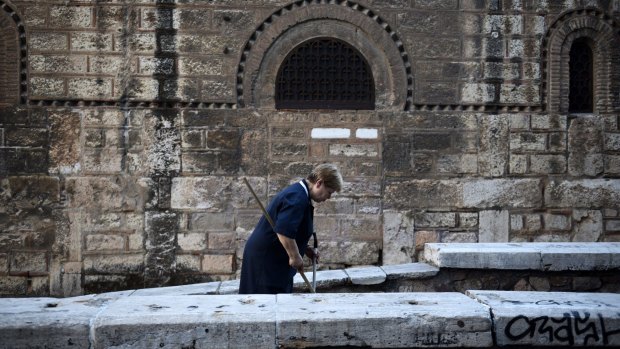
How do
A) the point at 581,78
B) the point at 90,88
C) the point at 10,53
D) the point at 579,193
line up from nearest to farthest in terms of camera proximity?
the point at 10,53 < the point at 90,88 < the point at 579,193 < the point at 581,78

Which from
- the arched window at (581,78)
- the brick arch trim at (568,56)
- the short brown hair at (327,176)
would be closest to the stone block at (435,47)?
the brick arch trim at (568,56)

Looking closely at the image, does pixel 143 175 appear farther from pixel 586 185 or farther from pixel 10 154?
pixel 586 185

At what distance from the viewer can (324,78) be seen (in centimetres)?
826

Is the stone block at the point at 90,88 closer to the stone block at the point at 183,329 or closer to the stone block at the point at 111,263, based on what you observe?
the stone block at the point at 111,263

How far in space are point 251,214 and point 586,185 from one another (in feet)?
13.8

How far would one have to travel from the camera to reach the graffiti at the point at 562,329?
356 cm

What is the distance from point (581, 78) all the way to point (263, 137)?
4.18 m

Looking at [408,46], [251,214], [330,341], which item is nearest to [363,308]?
[330,341]

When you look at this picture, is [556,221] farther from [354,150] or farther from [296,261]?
[296,261]

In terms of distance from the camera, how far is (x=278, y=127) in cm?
810

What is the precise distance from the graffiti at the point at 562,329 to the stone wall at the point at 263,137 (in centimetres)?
456

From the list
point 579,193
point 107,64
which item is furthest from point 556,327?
point 107,64

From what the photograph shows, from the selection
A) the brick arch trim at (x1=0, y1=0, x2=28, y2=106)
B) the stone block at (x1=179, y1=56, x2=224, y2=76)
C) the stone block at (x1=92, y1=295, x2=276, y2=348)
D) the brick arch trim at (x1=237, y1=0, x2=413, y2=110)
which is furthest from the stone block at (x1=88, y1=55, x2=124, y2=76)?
the stone block at (x1=92, y1=295, x2=276, y2=348)

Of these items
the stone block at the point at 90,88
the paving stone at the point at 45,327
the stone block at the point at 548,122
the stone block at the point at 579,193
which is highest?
the stone block at the point at 90,88
